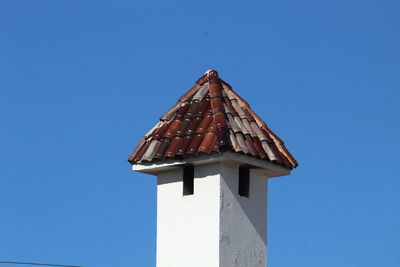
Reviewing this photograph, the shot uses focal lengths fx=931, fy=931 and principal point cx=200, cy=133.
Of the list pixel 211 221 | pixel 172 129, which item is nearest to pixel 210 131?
pixel 172 129

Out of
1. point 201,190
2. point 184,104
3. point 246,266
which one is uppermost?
point 184,104

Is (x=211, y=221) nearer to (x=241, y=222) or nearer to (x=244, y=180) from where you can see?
(x=241, y=222)

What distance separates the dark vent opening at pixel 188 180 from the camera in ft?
41.2

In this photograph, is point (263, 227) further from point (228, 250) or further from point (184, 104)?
point (184, 104)

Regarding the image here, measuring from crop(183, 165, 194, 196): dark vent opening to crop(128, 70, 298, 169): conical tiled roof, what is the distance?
0.30 m

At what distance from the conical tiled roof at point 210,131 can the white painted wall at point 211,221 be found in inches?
12.3

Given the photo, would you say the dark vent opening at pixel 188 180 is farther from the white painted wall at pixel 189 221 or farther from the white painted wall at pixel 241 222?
the white painted wall at pixel 241 222

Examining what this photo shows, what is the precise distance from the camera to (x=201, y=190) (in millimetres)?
12266

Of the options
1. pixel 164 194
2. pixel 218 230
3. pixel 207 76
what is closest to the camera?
pixel 218 230

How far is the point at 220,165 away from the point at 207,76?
1.88 m

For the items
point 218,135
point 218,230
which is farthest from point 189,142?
point 218,230

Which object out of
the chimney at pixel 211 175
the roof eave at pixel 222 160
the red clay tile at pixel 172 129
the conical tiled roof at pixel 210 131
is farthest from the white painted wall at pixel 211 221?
the red clay tile at pixel 172 129

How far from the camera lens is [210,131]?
1241 cm

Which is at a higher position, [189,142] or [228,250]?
[189,142]
